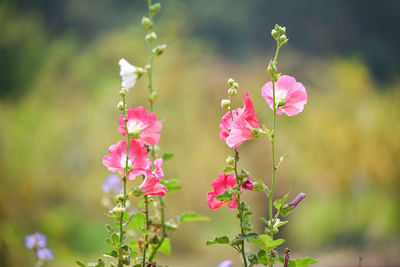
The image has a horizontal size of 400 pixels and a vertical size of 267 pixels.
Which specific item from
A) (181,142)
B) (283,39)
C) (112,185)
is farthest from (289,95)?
(181,142)

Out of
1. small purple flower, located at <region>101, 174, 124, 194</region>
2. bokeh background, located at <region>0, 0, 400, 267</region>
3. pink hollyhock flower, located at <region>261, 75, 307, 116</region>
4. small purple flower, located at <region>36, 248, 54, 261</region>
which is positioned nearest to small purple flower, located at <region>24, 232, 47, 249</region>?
small purple flower, located at <region>36, 248, 54, 261</region>

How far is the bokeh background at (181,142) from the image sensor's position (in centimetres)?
262

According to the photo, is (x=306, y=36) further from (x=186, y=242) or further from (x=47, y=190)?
(x=47, y=190)

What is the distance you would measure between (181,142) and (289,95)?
7.67 ft

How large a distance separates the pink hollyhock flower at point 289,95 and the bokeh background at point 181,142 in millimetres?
1867

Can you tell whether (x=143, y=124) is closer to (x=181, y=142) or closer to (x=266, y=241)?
(x=266, y=241)

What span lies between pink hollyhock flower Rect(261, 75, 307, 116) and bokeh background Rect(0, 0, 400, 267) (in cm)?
187

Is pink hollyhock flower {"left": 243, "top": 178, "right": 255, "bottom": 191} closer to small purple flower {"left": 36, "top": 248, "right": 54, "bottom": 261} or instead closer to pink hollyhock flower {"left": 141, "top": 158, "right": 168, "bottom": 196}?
pink hollyhock flower {"left": 141, "top": 158, "right": 168, "bottom": 196}

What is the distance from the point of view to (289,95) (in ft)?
1.27

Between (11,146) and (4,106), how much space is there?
0.46 metres

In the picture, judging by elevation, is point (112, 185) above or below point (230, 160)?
above

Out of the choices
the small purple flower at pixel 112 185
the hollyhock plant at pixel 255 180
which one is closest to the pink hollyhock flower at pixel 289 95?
the hollyhock plant at pixel 255 180

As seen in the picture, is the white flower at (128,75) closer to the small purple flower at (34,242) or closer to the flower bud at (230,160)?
the flower bud at (230,160)

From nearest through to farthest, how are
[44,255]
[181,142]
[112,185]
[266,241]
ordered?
[266,241] → [44,255] → [112,185] → [181,142]
